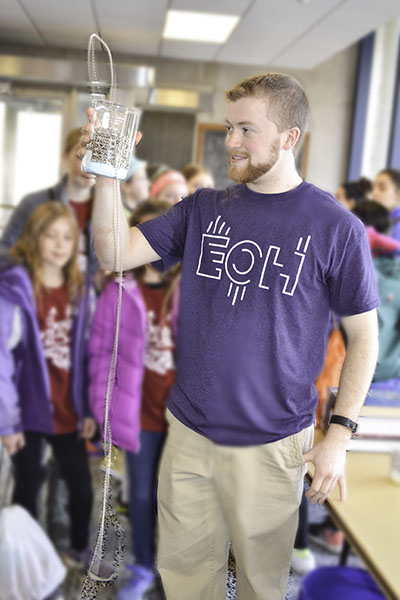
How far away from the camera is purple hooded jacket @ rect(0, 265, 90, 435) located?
57.6 inches

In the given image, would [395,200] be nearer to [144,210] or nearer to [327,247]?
[144,210]

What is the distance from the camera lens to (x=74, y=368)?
1553 millimetres

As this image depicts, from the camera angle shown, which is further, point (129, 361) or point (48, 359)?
point (48, 359)

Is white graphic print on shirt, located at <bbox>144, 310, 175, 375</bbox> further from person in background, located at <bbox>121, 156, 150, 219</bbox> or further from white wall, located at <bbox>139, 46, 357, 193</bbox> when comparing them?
white wall, located at <bbox>139, 46, 357, 193</bbox>

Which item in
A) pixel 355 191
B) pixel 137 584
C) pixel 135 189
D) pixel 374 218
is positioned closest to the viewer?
pixel 137 584

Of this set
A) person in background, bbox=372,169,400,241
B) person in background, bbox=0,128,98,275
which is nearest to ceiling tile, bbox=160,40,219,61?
person in background, bbox=372,169,400,241

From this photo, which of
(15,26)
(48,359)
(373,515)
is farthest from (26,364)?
(15,26)

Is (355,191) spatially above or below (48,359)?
above

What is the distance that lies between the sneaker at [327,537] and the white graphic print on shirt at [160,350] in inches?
31.7

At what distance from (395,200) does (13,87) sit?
235 cm

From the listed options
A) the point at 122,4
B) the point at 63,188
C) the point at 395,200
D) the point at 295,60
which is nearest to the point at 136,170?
the point at 63,188

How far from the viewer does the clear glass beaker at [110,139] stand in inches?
20.8

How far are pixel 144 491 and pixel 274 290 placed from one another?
1093mm

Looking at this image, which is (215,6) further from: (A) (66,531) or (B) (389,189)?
(A) (66,531)
